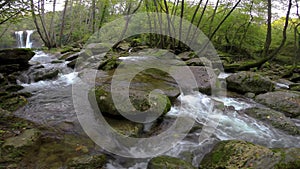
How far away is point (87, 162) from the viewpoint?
10.0 ft

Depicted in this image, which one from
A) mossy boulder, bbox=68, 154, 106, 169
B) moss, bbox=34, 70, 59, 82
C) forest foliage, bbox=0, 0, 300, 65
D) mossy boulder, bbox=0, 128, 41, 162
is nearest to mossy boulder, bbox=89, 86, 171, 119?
mossy boulder, bbox=68, 154, 106, 169

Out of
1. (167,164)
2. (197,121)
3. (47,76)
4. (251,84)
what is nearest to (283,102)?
(251,84)

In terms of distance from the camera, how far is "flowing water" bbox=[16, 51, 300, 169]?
151 inches

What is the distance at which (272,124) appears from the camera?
4738mm

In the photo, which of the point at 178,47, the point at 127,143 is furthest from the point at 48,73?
the point at 178,47

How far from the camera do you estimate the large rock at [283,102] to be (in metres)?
5.38

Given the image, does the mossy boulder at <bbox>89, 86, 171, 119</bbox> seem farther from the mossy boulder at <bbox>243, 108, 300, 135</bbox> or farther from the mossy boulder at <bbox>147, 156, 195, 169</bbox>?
the mossy boulder at <bbox>243, 108, 300, 135</bbox>

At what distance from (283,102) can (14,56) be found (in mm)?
9180

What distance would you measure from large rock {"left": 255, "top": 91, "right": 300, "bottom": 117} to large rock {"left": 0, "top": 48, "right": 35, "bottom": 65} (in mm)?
8495

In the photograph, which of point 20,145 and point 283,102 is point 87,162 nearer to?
point 20,145

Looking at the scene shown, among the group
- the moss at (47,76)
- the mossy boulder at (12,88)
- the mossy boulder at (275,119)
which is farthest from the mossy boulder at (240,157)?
the moss at (47,76)

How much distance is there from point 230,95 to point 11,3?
6216mm

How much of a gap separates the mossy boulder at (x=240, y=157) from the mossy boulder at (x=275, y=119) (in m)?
1.83

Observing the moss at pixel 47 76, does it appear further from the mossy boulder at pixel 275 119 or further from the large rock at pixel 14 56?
the mossy boulder at pixel 275 119
